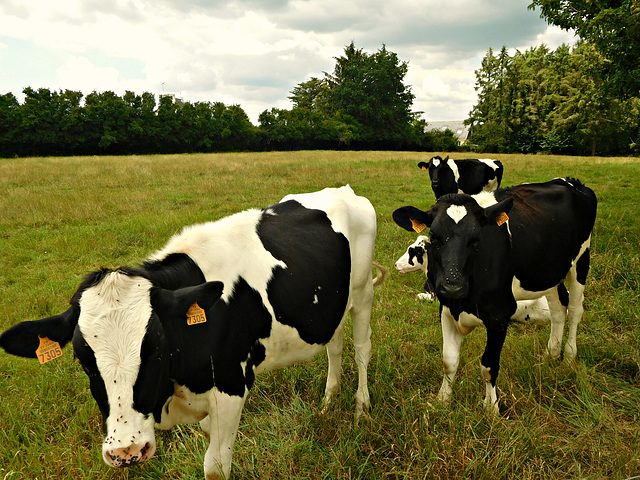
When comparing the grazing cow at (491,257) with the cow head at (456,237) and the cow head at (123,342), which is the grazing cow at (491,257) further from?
the cow head at (123,342)

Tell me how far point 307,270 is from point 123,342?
1.35m

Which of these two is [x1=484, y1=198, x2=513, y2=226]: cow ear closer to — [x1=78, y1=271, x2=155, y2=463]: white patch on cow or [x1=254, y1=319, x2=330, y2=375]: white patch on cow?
[x1=254, y1=319, x2=330, y2=375]: white patch on cow

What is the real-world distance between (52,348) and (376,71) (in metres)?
61.9

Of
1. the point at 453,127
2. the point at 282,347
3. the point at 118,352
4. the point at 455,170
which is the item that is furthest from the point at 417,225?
the point at 453,127

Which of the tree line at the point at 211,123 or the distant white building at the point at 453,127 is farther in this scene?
the distant white building at the point at 453,127

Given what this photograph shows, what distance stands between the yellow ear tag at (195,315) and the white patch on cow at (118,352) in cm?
22

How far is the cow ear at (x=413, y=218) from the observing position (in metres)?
3.71

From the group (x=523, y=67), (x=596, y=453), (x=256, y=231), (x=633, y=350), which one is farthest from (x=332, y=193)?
(x=523, y=67)

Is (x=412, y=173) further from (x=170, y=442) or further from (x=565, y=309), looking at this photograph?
(x=170, y=442)

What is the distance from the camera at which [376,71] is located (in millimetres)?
58594

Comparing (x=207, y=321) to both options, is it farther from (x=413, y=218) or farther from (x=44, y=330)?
(x=413, y=218)

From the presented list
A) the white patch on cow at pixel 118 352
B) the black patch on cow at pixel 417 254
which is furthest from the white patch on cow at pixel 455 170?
the white patch on cow at pixel 118 352

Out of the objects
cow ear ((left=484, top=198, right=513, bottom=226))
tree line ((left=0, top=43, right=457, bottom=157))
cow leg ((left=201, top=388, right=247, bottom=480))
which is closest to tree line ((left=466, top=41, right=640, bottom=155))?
tree line ((left=0, top=43, right=457, bottom=157))

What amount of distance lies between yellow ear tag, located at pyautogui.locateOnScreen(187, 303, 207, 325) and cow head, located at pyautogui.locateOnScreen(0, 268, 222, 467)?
1.0 inches
